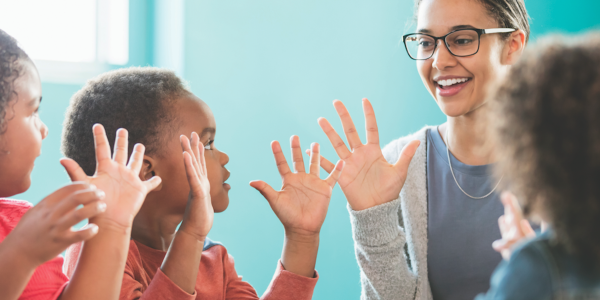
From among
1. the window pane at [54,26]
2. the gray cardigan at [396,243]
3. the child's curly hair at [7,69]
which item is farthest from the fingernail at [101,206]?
the window pane at [54,26]

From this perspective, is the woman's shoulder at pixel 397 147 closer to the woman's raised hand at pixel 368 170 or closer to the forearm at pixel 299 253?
the woman's raised hand at pixel 368 170

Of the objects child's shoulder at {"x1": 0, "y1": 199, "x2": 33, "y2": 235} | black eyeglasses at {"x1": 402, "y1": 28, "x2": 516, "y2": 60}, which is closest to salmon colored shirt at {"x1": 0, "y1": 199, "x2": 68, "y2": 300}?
child's shoulder at {"x1": 0, "y1": 199, "x2": 33, "y2": 235}

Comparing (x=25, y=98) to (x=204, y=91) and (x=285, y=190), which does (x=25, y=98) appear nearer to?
(x=285, y=190)

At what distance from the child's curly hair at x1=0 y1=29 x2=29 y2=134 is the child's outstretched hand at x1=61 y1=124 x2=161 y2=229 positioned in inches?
4.9

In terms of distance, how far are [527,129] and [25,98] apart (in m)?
0.72

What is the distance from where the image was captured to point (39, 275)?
75cm

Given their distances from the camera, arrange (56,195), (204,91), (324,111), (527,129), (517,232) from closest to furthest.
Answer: (527,129) < (56,195) < (517,232) < (324,111) < (204,91)

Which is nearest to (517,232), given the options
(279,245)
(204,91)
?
(279,245)

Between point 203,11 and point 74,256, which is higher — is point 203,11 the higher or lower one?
the higher one

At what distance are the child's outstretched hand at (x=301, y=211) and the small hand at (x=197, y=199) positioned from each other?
0.16 metres

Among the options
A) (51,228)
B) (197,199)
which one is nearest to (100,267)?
(51,228)

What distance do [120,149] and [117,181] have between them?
0.18ft

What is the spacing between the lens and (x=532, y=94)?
0.51 metres

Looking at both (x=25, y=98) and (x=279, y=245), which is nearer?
(x=25, y=98)
